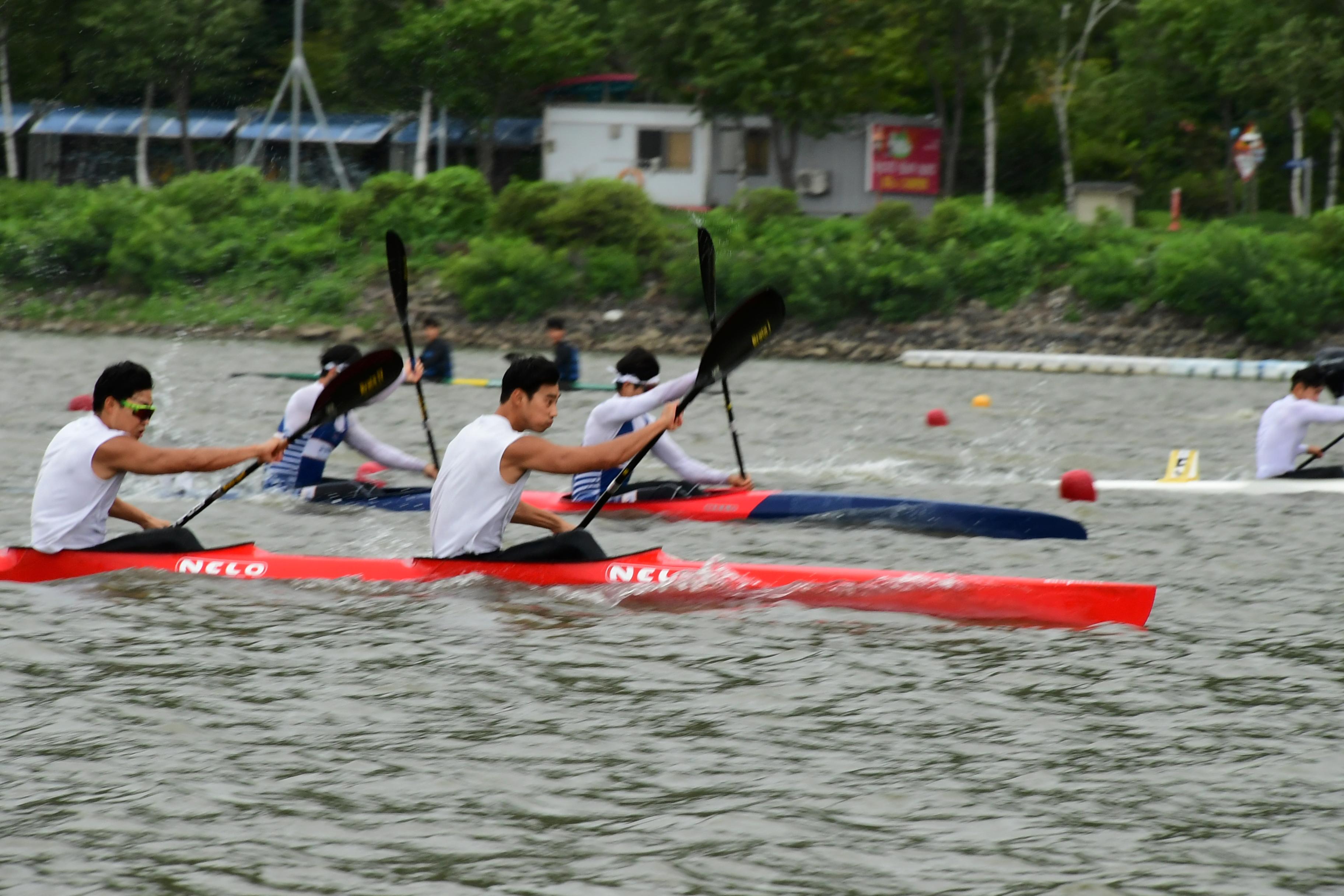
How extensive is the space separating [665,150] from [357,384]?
1420 inches

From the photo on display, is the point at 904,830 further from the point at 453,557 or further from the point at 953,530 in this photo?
the point at 953,530

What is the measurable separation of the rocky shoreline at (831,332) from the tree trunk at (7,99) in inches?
419

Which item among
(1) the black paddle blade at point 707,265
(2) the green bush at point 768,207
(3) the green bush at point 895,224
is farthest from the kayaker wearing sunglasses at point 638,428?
(2) the green bush at point 768,207

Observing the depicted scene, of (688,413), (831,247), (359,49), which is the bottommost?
(688,413)

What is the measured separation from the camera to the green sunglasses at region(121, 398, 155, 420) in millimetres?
8188

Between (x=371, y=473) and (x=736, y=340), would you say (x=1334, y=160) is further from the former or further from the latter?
(x=736, y=340)

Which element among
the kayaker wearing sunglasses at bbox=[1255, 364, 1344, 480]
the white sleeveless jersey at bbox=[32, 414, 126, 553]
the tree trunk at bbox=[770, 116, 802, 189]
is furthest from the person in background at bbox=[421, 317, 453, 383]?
the tree trunk at bbox=[770, 116, 802, 189]

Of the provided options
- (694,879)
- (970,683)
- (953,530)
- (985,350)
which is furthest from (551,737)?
(985,350)

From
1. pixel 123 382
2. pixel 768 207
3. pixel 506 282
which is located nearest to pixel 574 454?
pixel 123 382

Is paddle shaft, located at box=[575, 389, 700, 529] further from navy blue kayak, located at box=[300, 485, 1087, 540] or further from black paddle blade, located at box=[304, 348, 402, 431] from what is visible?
navy blue kayak, located at box=[300, 485, 1087, 540]

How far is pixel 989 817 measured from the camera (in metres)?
5.55

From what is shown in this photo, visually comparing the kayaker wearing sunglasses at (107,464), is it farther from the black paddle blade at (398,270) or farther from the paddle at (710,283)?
the black paddle blade at (398,270)

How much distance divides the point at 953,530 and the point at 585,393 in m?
14.6

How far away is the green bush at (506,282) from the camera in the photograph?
3719 centimetres
